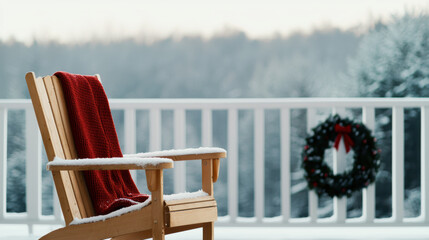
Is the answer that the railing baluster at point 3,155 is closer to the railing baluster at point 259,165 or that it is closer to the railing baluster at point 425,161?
the railing baluster at point 259,165

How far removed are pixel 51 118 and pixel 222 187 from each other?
610 centimetres

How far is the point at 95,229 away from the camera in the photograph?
6.53 ft

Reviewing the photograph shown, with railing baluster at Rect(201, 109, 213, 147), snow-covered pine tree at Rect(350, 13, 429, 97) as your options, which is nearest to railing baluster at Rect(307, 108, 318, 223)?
railing baluster at Rect(201, 109, 213, 147)

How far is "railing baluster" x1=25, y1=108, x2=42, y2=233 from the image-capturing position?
3.47 m

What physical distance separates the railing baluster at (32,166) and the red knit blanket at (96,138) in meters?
1.14

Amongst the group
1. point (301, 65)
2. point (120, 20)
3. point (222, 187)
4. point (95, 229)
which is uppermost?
point (120, 20)

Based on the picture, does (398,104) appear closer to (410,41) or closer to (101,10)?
(410,41)

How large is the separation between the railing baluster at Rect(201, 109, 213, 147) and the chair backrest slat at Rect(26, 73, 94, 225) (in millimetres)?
1218

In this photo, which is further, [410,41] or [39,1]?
[39,1]

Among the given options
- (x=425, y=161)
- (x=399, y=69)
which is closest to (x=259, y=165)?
(x=425, y=161)

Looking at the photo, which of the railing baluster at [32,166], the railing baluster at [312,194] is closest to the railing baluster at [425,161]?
the railing baluster at [312,194]

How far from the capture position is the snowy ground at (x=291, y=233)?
348 centimetres

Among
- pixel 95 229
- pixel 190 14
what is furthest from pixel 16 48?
pixel 95 229

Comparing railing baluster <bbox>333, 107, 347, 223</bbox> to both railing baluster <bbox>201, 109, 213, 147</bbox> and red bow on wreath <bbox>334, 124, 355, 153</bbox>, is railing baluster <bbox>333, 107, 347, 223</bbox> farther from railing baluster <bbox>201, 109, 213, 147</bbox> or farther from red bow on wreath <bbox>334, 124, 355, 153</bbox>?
railing baluster <bbox>201, 109, 213, 147</bbox>
